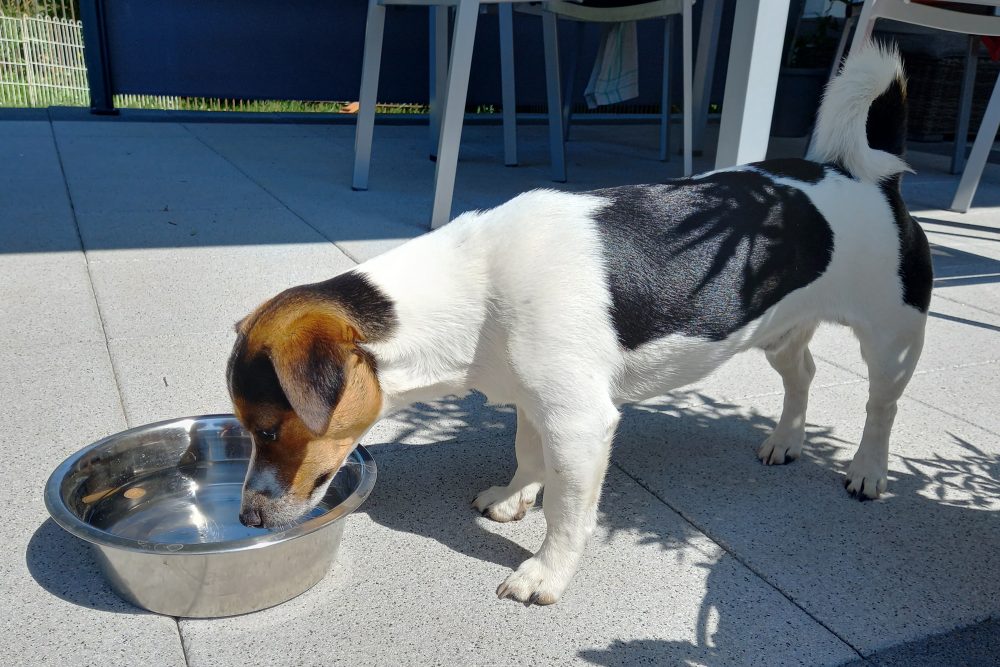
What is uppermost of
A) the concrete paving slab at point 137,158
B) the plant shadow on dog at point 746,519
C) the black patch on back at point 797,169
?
the black patch on back at point 797,169

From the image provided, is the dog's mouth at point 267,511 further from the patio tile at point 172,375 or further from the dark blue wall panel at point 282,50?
the dark blue wall panel at point 282,50

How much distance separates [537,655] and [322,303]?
114 centimetres

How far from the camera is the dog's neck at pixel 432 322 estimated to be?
258 cm

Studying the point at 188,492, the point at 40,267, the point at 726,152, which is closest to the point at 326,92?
the point at 40,267

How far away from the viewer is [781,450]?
361 centimetres

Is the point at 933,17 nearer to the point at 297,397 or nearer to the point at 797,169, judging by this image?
the point at 797,169

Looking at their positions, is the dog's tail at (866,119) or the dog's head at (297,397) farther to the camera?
the dog's tail at (866,119)

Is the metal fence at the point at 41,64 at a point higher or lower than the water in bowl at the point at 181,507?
higher

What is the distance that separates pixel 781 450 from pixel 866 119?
1315 millimetres

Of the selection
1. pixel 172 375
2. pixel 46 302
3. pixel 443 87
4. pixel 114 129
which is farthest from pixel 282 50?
pixel 172 375

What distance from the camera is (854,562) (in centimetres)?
295

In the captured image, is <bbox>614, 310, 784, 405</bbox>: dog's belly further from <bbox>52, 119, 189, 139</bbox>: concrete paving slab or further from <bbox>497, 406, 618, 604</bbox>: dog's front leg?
<bbox>52, 119, 189, 139</bbox>: concrete paving slab

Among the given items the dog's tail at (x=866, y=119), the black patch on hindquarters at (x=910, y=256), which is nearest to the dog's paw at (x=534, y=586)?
the black patch on hindquarters at (x=910, y=256)

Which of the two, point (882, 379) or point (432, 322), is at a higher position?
point (432, 322)
